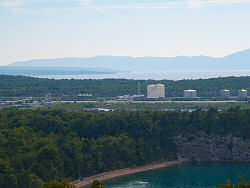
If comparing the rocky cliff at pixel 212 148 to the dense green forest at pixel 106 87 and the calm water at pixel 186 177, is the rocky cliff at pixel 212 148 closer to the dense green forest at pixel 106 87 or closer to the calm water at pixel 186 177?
the calm water at pixel 186 177

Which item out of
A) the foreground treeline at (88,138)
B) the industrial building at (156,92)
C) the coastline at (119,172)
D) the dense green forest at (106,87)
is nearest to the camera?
the foreground treeline at (88,138)

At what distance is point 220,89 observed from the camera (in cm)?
9712

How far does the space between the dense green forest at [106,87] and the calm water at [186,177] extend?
45105 millimetres

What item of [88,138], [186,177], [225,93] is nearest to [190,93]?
[225,93]

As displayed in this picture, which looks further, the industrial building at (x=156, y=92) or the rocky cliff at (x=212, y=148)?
the industrial building at (x=156, y=92)

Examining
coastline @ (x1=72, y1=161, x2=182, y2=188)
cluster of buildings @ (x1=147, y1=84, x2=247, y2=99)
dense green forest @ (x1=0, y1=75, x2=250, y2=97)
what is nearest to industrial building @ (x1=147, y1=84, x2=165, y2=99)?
cluster of buildings @ (x1=147, y1=84, x2=247, y2=99)

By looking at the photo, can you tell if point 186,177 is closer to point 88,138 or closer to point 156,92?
point 88,138

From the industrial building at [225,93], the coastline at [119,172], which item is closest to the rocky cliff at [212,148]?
the coastline at [119,172]

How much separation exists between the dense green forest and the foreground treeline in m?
39.7

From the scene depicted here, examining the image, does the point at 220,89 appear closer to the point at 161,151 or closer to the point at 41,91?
the point at 41,91

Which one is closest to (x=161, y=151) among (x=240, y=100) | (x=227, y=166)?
(x=227, y=166)

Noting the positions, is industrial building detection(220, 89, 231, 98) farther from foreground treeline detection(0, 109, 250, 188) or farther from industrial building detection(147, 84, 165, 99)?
foreground treeline detection(0, 109, 250, 188)

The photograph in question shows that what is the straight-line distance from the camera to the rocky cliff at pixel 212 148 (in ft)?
175

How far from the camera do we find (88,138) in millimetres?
52500
